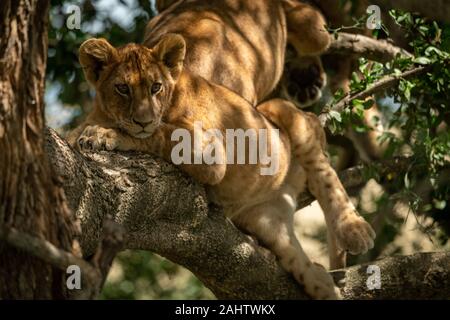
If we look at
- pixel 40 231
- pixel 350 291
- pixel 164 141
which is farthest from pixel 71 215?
pixel 350 291

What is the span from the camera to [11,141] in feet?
12.0

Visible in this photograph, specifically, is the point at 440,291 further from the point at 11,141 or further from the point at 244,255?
the point at 11,141

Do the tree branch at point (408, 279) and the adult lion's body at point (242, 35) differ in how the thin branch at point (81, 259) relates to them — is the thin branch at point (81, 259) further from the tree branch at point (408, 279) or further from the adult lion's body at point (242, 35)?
the adult lion's body at point (242, 35)

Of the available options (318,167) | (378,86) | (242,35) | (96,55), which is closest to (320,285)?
(318,167)

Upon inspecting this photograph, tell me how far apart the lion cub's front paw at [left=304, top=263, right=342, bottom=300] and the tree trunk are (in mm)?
2383

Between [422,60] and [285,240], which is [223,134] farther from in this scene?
[422,60]

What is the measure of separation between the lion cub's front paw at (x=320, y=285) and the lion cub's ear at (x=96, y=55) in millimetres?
1774

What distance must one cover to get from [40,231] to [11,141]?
37 cm

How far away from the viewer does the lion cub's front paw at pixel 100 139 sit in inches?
211

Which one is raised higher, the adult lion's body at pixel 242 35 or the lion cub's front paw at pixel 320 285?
the adult lion's body at pixel 242 35

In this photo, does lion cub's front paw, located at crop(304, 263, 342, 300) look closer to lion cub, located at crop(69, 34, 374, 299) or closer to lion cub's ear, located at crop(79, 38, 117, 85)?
lion cub, located at crop(69, 34, 374, 299)

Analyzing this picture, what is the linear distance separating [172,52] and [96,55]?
1.47 ft

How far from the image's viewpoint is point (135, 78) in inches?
217

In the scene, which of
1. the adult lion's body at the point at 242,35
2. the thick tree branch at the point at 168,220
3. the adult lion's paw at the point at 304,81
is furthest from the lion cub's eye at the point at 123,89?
the adult lion's paw at the point at 304,81
